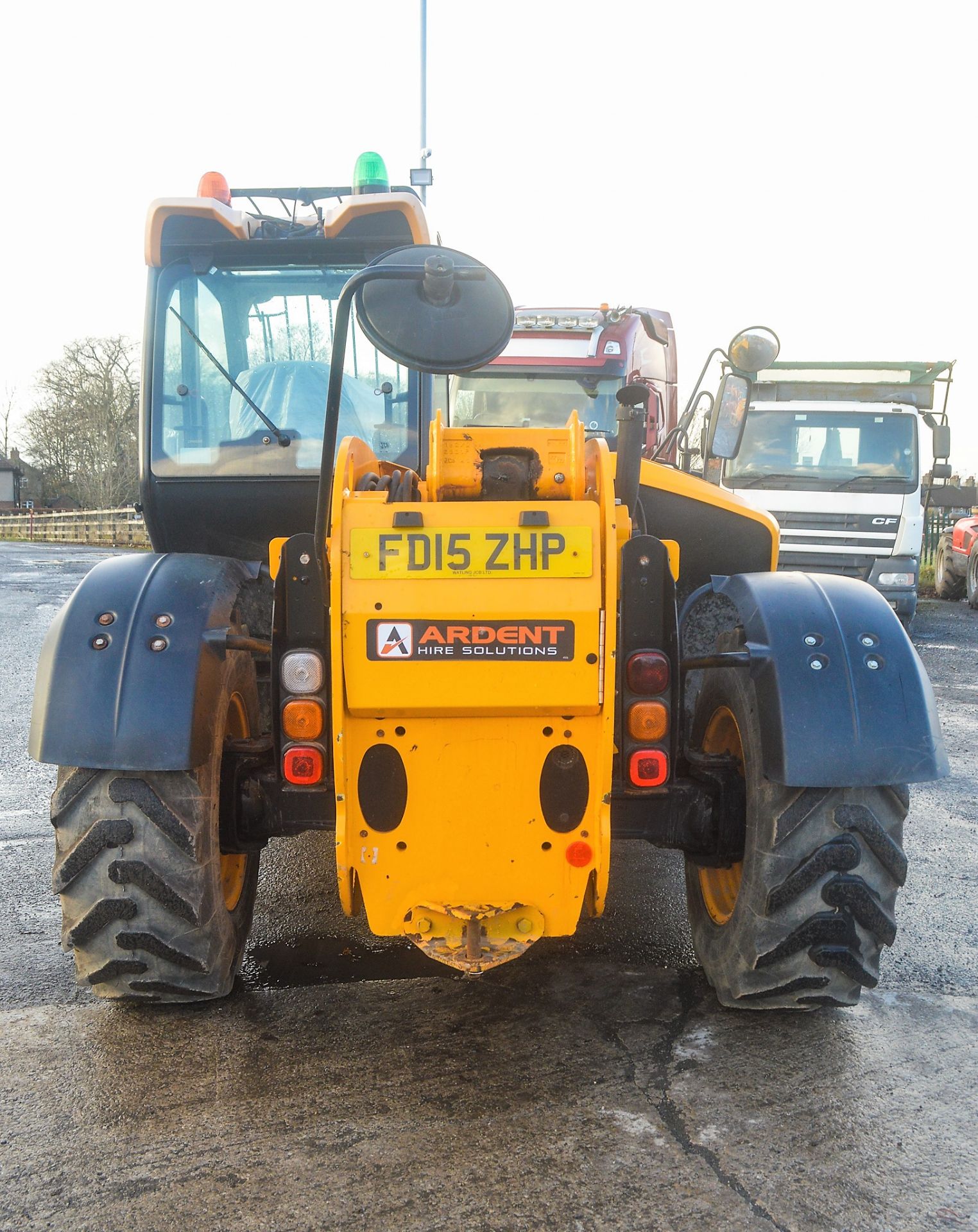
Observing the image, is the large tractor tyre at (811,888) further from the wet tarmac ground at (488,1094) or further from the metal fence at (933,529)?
the metal fence at (933,529)

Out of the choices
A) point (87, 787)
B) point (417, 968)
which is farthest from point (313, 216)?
point (417, 968)

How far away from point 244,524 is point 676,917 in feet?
7.27

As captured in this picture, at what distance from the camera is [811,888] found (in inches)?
111

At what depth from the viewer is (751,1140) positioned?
8.15 ft

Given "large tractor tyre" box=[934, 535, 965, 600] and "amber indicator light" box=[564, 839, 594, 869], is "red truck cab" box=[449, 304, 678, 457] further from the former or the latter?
"large tractor tyre" box=[934, 535, 965, 600]

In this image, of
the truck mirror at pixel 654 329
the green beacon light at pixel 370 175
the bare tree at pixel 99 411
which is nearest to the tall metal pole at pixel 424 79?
the truck mirror at pixel 654 329

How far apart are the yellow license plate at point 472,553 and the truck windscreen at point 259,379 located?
1.47 metres

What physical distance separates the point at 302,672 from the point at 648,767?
0.95 meters

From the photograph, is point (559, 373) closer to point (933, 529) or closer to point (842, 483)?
point (842, 483)

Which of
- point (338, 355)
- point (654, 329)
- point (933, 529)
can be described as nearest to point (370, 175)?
point (338, 355)

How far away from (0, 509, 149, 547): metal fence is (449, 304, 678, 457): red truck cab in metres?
23.2

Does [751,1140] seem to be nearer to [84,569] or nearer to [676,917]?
[676,917]

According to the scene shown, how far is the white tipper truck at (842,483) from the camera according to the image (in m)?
12.1

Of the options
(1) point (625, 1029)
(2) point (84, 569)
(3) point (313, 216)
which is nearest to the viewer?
(1) point (625, 1029)
